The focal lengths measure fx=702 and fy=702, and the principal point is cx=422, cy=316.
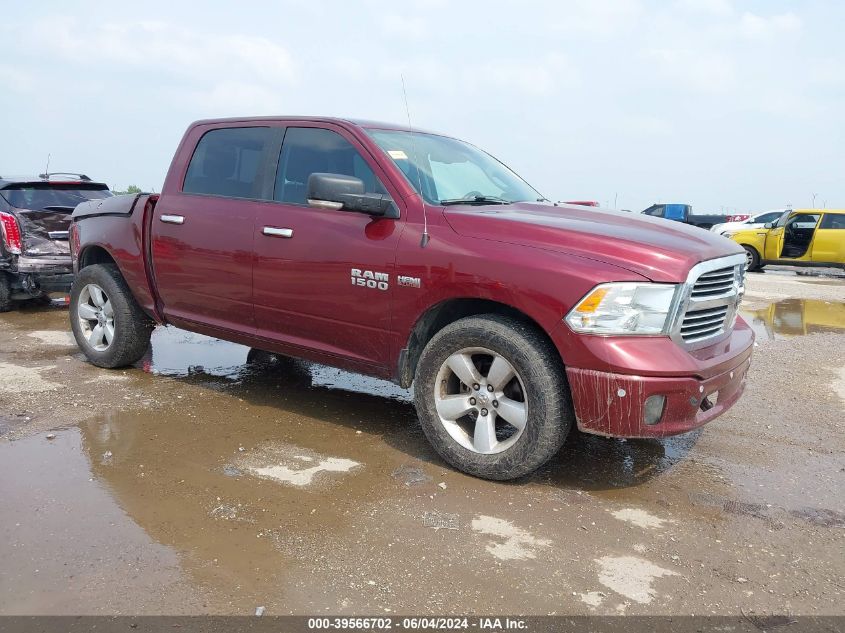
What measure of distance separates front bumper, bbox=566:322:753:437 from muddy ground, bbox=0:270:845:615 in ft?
1.44

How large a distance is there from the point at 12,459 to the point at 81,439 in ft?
1.33

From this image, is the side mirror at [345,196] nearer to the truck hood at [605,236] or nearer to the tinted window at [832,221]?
the truck hood at [605,236]

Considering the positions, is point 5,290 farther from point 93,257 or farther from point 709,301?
point 709,301

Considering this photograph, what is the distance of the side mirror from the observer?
3.86 metres

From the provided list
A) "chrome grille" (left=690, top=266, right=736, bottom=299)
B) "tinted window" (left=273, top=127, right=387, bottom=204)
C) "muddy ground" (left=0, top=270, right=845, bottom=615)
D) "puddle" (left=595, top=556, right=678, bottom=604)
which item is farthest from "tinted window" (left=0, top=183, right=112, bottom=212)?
"puddle" (left=595, top=556, right=678, bottom=604)

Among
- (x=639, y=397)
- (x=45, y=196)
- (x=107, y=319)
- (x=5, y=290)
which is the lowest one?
(x=5, y=290)

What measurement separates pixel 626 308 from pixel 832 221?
16308 mm

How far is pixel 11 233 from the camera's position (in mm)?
8141

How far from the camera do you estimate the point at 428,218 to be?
386 cm

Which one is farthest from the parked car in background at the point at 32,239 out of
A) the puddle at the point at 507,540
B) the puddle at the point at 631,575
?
the puddle at the point at 631,575

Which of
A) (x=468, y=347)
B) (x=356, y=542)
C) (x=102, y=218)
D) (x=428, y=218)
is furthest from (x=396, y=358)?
(x=102, y=218)

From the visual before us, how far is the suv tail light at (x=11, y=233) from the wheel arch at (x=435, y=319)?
6.27 metres

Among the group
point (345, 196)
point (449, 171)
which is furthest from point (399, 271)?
point (449, 171)

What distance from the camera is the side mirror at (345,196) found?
386 centimetres
